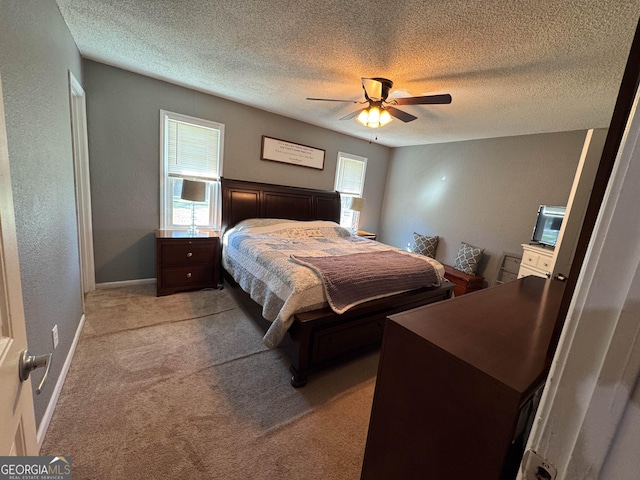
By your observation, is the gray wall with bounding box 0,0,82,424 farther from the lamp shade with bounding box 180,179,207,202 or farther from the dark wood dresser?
the dark wood dresser

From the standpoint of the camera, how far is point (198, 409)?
1655mm

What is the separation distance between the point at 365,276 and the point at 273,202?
227 cm

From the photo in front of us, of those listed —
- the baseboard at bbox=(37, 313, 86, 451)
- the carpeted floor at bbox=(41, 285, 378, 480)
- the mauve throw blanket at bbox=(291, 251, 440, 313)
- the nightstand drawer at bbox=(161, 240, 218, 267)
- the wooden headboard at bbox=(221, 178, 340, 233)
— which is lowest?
the carpeted floor at bbox=(41, 285, 378, 480)

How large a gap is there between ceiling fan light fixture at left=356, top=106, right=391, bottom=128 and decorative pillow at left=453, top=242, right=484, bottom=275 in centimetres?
260

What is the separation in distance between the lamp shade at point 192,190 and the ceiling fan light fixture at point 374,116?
196 cm

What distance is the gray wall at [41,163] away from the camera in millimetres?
1167

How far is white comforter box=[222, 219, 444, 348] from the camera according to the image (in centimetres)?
192

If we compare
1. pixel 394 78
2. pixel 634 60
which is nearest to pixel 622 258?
pixel 634 60

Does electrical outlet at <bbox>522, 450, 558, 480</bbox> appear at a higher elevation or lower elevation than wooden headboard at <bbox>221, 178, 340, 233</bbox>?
lower

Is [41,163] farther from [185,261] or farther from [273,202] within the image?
[273,202]

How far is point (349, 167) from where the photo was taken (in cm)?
497

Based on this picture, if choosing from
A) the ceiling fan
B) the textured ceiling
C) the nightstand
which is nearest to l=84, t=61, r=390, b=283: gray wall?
the textured ceiling

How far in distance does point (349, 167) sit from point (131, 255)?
3683mm

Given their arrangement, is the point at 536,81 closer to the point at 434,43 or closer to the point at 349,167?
the point at 434,43
